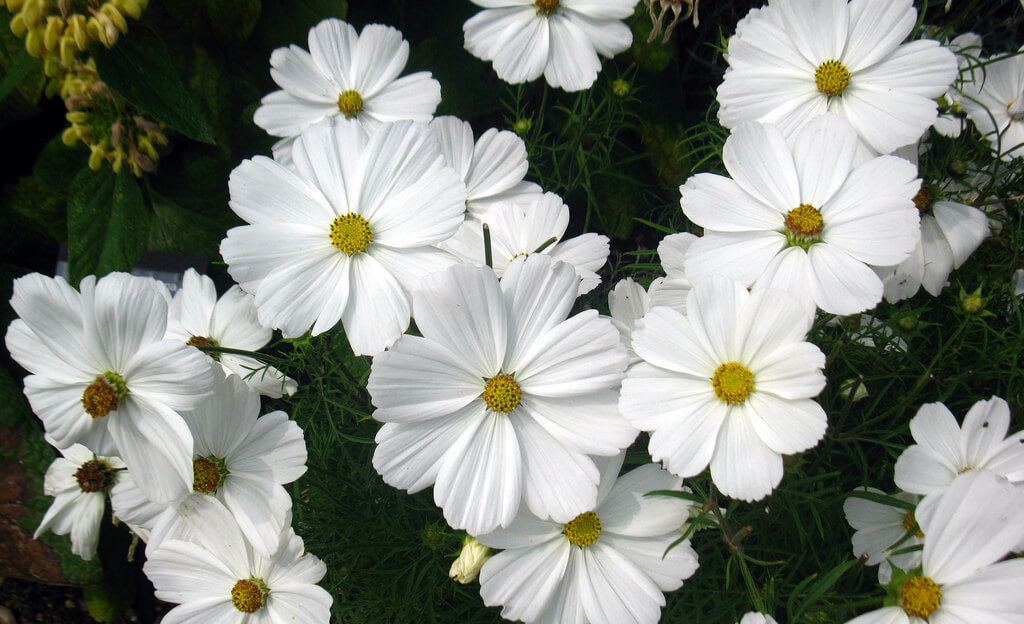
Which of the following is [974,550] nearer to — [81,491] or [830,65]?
[830,65]

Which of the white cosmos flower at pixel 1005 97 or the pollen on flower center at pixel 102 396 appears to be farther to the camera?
the white cosmos flower at pixel 1005 97

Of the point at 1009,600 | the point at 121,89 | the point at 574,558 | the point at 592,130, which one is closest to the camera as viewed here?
the point at 1009,600

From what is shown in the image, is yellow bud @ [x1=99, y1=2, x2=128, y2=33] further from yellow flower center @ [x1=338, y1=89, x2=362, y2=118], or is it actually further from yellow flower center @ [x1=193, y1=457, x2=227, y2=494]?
yellow flower center @ [x1=193, y1=457, x2=227, y2=494]

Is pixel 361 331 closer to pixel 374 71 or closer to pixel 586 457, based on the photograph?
pixel 586 457

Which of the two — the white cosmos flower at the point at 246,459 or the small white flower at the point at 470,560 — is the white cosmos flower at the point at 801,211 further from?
the white cosmos flower at the point at 246,459

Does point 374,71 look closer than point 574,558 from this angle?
No

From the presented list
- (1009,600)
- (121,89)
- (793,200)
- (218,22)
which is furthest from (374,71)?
(1009,600)

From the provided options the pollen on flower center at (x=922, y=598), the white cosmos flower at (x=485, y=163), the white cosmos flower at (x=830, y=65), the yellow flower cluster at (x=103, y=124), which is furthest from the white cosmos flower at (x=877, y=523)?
the yellow flower cluster at (x=103, y=124)

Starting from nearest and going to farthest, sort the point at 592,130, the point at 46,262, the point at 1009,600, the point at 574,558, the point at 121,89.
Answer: the point at 1009,600 < the point at 574,558 < the point at 121,89 < the point at 592,130 < the point at 46,262
